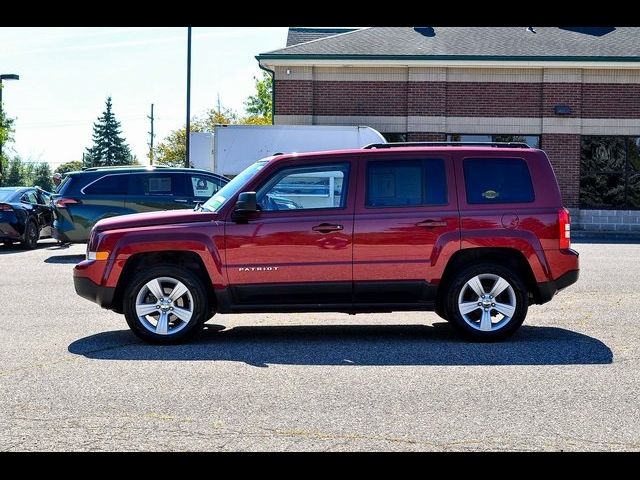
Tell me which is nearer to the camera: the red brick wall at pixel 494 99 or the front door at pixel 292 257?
the front door at pixel 292 257

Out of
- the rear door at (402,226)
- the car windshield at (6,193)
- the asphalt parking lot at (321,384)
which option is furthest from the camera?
the car windshield at (6,193)

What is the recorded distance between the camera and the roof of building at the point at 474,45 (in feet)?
92.4

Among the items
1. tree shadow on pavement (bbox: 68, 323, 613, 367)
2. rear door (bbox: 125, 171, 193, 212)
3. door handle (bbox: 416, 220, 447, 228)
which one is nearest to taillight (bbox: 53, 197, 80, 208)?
rear door (bbox: 125, 171, 193, 212)

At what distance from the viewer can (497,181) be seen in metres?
9.05

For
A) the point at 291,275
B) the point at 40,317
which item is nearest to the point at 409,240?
the point at 291,275

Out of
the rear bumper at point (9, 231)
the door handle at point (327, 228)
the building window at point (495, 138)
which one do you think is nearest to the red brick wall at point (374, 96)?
the building window at point (495, 138)

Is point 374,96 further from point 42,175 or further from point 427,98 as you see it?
point 42,175

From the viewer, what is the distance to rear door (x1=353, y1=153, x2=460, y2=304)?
28.9 feet

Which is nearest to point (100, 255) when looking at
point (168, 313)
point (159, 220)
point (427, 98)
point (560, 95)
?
point (159, 220)

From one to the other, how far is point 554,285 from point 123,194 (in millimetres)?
10644

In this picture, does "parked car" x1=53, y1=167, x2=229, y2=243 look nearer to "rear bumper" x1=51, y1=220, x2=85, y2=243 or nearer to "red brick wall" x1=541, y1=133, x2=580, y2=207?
"rear bumper" x1=51, y1=220, x2=85, y2=243

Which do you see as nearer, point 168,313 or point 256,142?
point 168,313

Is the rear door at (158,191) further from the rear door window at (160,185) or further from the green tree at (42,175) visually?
the green tree at (42,175)

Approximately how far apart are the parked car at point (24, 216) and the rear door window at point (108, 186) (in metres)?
2.51
